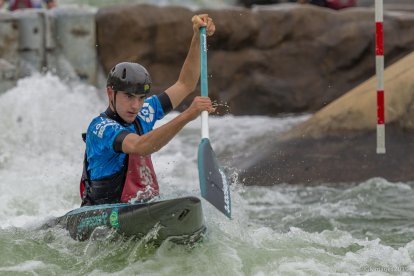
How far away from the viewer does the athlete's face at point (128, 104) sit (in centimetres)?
516

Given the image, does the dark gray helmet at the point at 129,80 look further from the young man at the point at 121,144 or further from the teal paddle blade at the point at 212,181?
the teal paddle blade at the point at 212,181

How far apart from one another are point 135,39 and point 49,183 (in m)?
3.45

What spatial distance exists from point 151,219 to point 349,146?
142 inches

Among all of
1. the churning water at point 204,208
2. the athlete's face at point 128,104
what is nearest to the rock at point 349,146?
the churning water at point 204,208

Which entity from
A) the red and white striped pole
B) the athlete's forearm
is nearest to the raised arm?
the athlete's forearm

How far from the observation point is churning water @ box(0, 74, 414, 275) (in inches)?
208

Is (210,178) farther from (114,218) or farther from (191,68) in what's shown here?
(191,68)

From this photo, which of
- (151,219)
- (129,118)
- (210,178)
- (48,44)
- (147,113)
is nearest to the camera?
(210,178)

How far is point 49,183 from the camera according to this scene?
811cm

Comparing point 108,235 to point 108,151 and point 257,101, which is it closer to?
point 108,151

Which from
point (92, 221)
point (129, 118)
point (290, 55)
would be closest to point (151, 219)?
point (92, 221)

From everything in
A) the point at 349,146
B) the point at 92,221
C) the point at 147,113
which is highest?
the point at 147,113

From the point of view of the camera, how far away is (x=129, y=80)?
511cm

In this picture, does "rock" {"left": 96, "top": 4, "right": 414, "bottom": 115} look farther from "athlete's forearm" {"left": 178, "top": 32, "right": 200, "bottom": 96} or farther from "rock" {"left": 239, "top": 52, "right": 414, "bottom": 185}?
"athlete's forearm" {"left": 178, "top": 32, "right": 200, "bottom": 96}
